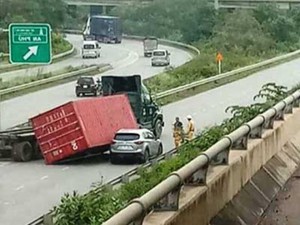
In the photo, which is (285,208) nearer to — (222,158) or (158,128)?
(222,158)

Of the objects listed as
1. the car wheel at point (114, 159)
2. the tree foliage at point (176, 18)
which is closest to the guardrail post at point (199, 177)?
the car wheel at point (114, 159)

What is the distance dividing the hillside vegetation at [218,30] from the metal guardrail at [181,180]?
167 feet

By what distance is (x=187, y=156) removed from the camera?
498 inches

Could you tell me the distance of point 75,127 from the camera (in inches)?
1197

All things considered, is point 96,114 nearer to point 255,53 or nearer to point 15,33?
point 15,33

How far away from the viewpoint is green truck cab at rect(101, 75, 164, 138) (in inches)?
1399

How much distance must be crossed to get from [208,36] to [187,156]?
276ft

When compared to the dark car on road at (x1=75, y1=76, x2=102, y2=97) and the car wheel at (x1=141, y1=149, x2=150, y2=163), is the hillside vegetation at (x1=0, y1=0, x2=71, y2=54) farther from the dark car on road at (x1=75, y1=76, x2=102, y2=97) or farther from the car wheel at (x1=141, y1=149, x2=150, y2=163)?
the car wheel at (x1=141, y1=149, x2=150, y2=163)

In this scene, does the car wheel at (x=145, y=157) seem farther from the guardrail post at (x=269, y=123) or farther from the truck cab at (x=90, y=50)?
the truck cab at (x=90, y=50)

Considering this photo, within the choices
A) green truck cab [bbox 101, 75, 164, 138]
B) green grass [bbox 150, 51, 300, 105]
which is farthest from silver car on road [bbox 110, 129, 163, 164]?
green grass [bbox 150, 51, 300, 105]

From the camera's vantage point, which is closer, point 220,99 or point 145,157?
point 145,157

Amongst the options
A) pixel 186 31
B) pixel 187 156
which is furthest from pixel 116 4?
pixel 187 156

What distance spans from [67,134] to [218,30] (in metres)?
62.3

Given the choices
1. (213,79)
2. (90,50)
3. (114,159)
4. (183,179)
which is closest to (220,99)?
(213,79)
